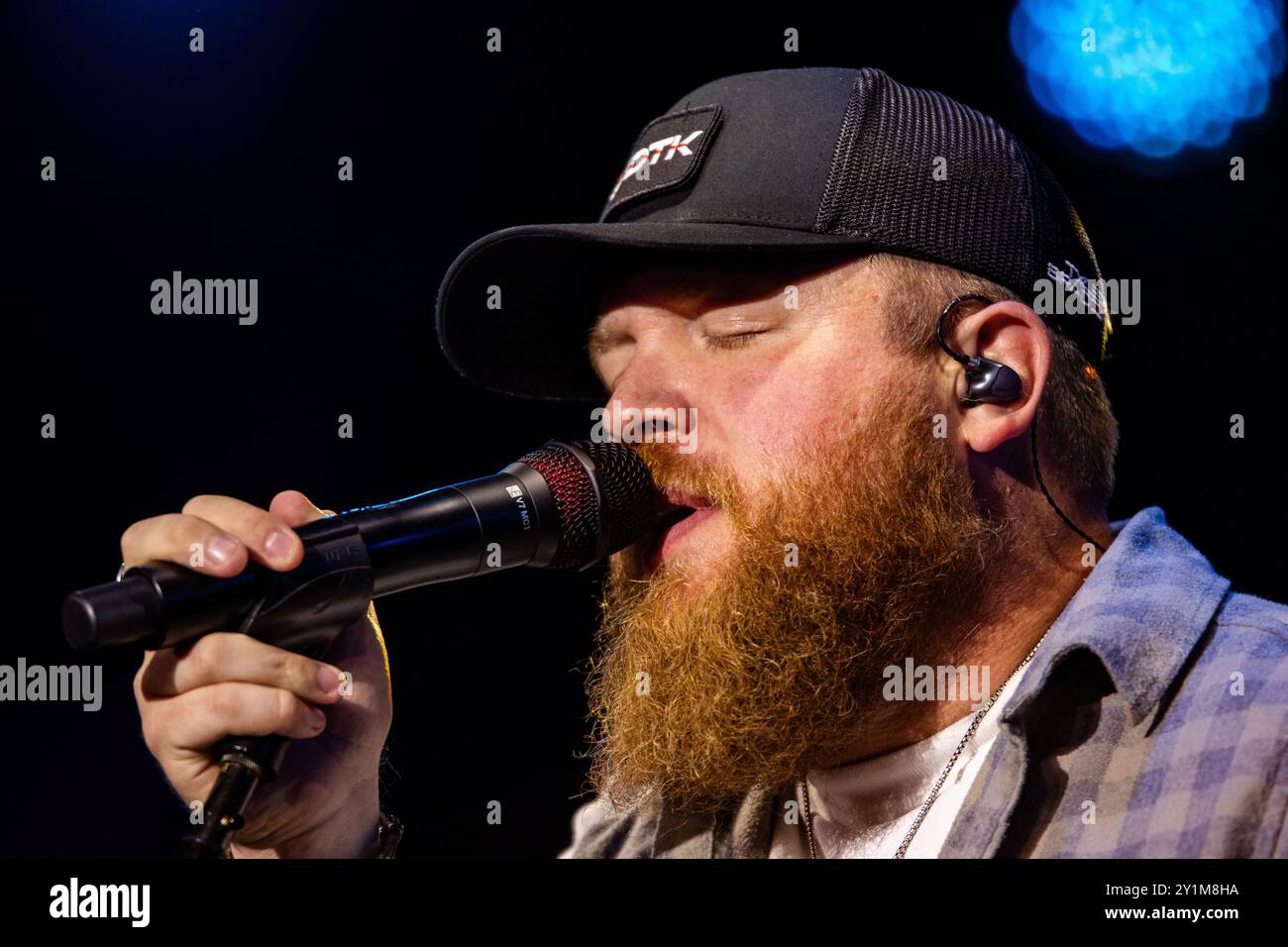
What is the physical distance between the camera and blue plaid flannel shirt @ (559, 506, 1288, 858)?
1.32 m

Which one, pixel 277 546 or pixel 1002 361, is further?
pixel 1002 361

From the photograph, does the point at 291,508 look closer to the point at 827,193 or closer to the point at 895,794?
the point at 827,193

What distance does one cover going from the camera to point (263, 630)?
122cm

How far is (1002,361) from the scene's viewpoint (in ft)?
5.86

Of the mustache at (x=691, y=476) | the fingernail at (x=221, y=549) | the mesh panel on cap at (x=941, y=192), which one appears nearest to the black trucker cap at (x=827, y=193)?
the mesh panel on cap at (x=941, y=192)

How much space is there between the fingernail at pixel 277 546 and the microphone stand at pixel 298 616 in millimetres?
31

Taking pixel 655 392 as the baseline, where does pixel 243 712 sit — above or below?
below

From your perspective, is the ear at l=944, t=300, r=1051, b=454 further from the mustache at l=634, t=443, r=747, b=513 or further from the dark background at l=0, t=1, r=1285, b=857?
the dark background at l=0, t=1, r=1285, b=857

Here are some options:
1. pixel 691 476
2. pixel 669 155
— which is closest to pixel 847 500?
pixel 691 476

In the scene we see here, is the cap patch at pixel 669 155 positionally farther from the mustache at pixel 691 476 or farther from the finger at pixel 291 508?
the finger at pixel 291 508

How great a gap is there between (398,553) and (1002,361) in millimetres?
1010

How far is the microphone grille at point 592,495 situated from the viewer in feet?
4.97
